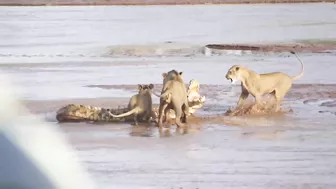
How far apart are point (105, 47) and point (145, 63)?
5342mm

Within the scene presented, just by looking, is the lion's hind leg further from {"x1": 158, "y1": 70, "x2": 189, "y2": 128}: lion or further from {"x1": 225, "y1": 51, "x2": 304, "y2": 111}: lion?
{"x1": 158, "y1": 70, "x2": 189, "y2": 128}: lion

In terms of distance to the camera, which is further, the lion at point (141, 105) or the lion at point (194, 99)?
the lion at point (194, 99)

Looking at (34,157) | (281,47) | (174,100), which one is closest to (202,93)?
(174,100)

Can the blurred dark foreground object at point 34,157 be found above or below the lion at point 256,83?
below

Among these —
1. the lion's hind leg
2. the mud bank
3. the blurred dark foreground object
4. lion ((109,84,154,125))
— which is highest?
the mud bank

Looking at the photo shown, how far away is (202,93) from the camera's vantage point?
1673cm

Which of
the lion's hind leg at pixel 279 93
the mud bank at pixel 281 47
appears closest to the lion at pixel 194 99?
the lion's hind leg at pixel 279 93

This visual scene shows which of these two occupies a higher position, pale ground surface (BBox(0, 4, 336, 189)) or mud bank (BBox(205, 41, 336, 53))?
mud bank (BBox(205, 41, 336, 53))

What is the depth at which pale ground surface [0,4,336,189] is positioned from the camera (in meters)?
10.2

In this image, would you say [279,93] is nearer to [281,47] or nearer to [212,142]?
[212,142]

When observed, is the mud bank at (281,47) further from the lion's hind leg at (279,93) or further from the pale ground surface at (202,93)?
the lion's hind leg at (279,93)

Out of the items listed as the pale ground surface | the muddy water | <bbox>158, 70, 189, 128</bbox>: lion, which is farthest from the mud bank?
<bbox>158, 70, 189, 128</bbox>: lion

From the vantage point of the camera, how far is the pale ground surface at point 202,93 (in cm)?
1022

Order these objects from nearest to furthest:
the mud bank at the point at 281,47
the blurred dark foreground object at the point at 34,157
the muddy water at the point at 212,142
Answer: the blurred dark foreground object at the point at 34,157 < the muddy water at the point at 212,142 < the mud bank at the point at 281,47
